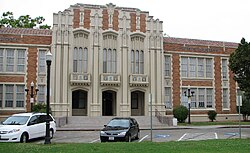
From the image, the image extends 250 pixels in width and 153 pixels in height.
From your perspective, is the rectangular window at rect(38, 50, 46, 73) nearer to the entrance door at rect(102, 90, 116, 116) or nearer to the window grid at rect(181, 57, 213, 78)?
the entrance door at rect(102, 90, 116, 116)

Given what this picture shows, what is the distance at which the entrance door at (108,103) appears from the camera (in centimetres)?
4081

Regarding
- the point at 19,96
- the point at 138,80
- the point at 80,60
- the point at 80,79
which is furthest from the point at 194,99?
the point at 19,96

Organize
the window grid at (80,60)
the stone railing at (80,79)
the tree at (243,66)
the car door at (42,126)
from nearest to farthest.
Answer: the car door at (42,126) → the tree at (243,66) → the stone railing at (80,79) → the window grid at (80,60)

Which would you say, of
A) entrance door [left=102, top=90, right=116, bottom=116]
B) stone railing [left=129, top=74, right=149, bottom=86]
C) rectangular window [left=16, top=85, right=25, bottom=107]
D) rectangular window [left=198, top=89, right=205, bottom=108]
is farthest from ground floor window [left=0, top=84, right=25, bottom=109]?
rectangular window [left=198, top=89, right=205, bottom=108]

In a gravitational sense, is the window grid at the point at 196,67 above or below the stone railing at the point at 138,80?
above

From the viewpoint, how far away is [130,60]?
39.7 metres

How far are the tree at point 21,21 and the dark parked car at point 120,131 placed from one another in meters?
38.2

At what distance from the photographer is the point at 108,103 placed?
1622 inches

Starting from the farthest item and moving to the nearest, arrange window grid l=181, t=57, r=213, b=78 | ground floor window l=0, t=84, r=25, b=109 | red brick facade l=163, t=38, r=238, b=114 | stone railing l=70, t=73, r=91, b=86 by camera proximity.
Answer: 1. window grid l=181, t=57, r=213, b=78
2. red brick facade l=163, t=38, r=238, b=114
3. stone railing l=70, t=73, r=91, b=86
4. ground floor window l=0, t=84, r=25, b=109

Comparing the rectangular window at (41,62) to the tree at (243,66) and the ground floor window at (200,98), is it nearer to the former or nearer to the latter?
the ground floor window at (200,98)

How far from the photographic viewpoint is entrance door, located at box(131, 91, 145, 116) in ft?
135

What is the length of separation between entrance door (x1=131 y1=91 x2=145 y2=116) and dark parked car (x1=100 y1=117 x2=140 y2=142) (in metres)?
20.7

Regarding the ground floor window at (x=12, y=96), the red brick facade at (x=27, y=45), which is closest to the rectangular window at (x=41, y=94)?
the red brick facade at (x=27, y=45)

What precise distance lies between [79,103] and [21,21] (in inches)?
855
